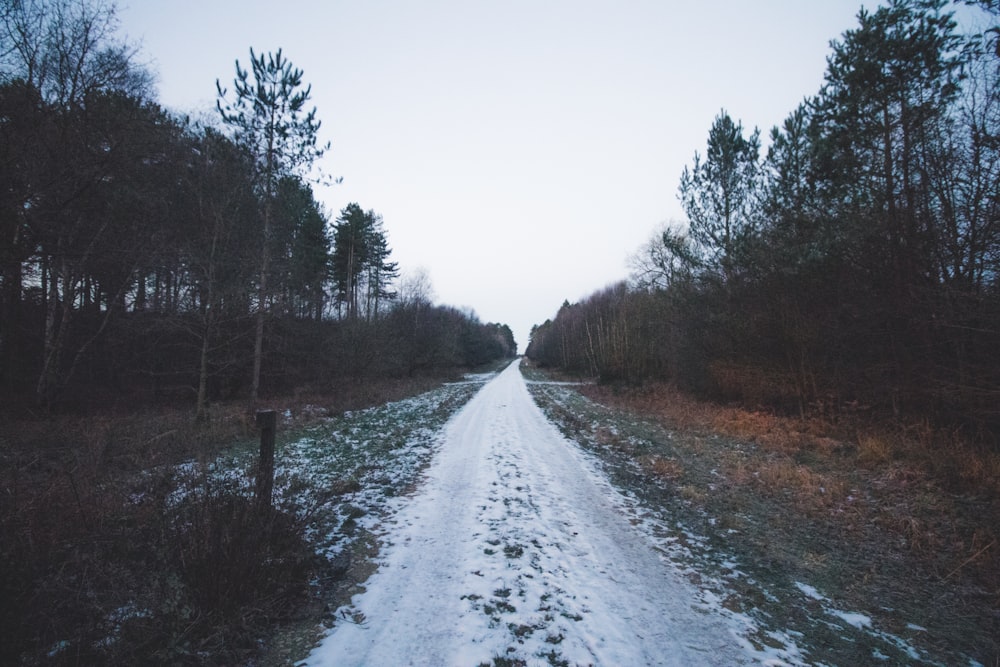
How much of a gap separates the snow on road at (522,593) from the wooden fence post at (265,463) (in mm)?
1478

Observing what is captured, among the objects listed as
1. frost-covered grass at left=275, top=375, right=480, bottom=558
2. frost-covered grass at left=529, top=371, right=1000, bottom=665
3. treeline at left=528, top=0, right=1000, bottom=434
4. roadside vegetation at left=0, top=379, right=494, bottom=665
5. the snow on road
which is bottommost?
frost-covered grass at left=529, top=371, right=1000, bottom=665

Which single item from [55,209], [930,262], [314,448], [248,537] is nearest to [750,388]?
[930,262]

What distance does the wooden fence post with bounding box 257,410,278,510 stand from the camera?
4.28 m

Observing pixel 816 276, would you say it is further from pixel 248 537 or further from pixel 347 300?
pixel 347 300

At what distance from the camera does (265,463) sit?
4594mm

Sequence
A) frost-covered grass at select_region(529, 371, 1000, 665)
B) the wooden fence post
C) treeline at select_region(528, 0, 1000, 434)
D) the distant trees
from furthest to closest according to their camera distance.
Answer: the distant trees < treeline at select_region(528, 0, 1000, 434) < the wooden fence post < frost-covered grass at select_region(529, 371, 1000, 665)

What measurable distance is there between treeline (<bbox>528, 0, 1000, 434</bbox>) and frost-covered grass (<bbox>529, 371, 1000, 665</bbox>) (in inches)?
132

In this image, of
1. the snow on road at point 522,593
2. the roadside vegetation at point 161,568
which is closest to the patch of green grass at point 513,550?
the snow on road at point 522,593

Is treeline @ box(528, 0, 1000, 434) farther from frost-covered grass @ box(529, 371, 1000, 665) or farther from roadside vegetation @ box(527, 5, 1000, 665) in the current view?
frost-covered grass @ box(529, 371, 1000, 665)

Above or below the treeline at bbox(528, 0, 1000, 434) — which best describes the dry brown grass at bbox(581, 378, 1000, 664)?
below

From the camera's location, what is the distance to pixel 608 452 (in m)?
10.2

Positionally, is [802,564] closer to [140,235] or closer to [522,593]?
[522,593]

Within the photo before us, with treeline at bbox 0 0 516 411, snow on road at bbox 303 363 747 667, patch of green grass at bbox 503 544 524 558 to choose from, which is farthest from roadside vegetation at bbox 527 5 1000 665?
treeline at bbox 0 0 516 411

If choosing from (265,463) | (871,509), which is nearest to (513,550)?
(265,463)
